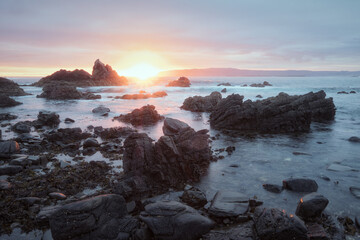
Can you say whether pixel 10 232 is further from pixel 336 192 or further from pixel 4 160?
pixel 336 192

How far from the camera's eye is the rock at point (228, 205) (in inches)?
384

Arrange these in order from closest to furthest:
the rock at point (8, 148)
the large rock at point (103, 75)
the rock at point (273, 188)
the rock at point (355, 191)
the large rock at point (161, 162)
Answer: the rock at point (355, 191) → the rock at point (273, 188) → the large rock at point (161, 162) → the rock at point (8, 148) → the large rock at point (103, 75)

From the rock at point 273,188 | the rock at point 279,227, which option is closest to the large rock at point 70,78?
the rock at point 273,188

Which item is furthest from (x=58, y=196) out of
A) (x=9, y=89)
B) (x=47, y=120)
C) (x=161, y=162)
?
(x=9, y=89)

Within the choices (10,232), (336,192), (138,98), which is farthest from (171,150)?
(138,98)

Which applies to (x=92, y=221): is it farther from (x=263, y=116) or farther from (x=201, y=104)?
(x=201, y=104)

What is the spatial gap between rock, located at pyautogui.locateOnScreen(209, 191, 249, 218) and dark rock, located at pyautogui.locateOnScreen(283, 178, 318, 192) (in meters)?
3.24

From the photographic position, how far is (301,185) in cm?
1250

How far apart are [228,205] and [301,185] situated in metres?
4.94

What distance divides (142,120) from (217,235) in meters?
26.6

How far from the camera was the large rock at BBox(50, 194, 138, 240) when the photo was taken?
755cm

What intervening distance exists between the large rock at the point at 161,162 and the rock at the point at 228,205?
2.59m

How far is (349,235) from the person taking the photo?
877cm

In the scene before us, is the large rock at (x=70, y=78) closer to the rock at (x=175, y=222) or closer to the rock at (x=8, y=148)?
the rock at (x=8, y=148)
